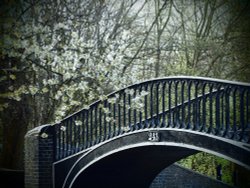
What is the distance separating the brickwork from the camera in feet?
25.7

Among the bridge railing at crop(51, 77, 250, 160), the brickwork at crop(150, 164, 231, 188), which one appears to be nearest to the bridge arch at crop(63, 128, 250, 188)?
the bridge railing at crop(51, 77, 250, 160)

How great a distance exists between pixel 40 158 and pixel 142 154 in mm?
1300

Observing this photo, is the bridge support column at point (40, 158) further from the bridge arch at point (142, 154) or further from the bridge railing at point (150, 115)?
the bridge arch at point (142, 154)

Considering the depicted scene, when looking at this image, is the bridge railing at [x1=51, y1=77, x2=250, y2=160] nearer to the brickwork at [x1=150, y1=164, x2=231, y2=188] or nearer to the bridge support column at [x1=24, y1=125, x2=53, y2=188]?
the bridge support column at [x1=24, y1=125, x2=53, y2=188]

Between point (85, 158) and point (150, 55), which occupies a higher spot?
point (150, 55)

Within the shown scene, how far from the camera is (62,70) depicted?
661 cm

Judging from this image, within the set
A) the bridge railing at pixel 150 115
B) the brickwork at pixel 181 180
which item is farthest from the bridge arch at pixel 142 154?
the brickwork at pixel 181 180

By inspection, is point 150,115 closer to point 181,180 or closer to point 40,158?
point 40,158

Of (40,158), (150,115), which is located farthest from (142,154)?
(40,158)

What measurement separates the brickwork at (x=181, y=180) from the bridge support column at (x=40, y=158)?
1.66 metres

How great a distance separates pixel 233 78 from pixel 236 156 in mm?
2586

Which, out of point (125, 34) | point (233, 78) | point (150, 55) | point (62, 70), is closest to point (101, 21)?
point (125, 34)

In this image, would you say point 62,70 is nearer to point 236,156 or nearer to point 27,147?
point 27,147

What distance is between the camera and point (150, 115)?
5980mm
